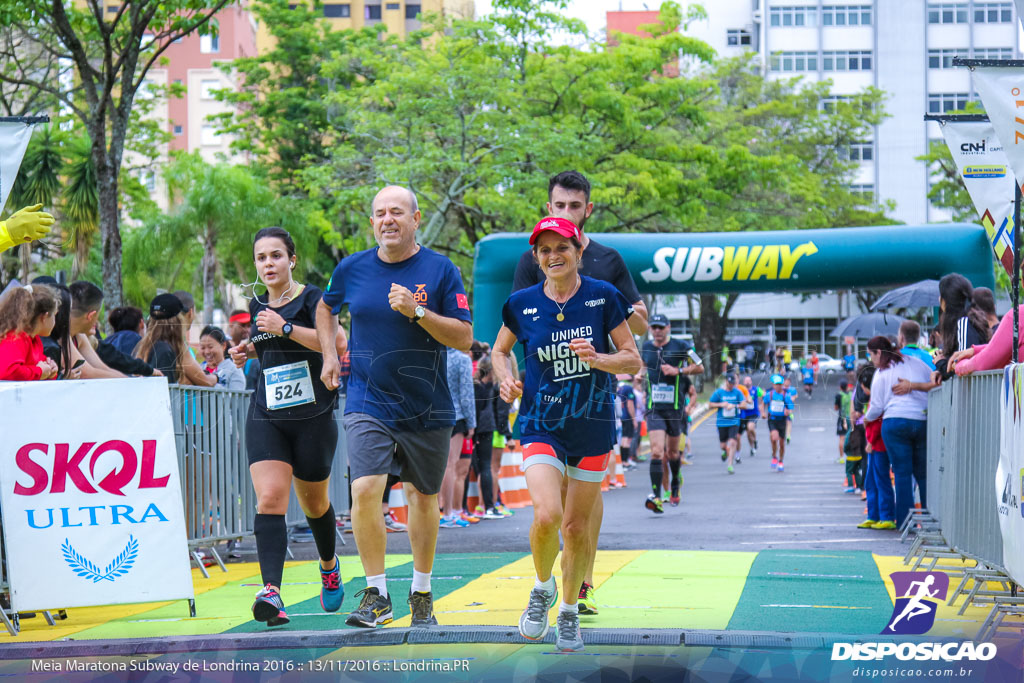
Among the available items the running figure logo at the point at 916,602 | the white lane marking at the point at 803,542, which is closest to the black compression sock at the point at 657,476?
the white lane marking at the point at 803,542

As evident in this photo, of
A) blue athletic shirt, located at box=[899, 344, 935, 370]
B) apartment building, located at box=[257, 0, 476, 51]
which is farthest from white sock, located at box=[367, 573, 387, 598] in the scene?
apartment building, located at box=[257, 0, 476, 51]

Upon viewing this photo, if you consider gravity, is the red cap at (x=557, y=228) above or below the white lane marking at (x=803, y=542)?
above

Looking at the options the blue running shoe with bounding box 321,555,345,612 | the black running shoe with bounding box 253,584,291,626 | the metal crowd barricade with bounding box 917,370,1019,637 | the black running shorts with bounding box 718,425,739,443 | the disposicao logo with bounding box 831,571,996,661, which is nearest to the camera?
the disposicao logo with bounding box 831,571,996,661

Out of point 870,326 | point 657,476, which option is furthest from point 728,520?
point 870,326

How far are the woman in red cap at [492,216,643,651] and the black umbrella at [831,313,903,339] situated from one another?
17.5 meters

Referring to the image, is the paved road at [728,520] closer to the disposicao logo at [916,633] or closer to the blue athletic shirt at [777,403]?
the blue athletic shirt at [777,403]

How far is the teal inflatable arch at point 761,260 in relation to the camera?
53.6 feet

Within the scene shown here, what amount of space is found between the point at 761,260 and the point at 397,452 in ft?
38.2

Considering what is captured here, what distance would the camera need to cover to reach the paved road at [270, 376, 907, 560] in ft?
35.3

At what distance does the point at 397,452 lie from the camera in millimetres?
5723

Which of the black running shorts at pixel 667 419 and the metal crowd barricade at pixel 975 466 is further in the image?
the black running shorts at pixel 667 419

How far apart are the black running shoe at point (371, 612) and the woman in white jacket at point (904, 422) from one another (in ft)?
22.6

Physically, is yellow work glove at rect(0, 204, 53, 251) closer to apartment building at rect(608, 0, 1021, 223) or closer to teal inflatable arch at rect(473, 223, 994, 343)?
teal inflatable arch at rect(473, 223, 994, 343)

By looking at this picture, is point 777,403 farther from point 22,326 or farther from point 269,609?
point 269,609
